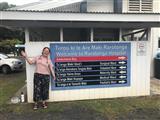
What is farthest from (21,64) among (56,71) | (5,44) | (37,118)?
(5,44)

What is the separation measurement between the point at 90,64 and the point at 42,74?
1616 millimetres

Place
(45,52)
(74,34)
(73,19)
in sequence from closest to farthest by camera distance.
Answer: (45,52)
(73,19)
(74,34)

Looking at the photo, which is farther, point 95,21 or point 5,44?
point 5,44

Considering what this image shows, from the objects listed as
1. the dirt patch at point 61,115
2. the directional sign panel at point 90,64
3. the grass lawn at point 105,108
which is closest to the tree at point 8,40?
the directional sign panel at point 90,64

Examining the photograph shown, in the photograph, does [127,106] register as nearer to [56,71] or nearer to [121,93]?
[121,93]

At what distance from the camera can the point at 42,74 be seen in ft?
24.6

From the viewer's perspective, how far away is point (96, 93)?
837 cm

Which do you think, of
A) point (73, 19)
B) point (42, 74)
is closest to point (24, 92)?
point (42, 74)

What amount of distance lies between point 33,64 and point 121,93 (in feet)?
10.1

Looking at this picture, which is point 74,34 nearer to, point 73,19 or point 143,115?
point 73,19

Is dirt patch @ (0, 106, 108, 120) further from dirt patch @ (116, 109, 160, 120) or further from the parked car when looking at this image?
the parked car

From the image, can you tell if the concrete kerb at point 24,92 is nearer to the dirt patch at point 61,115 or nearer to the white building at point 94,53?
the white building at point 94,53

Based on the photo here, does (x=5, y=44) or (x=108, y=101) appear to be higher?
(x=5, y=44)

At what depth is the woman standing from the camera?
7477 millimetres
